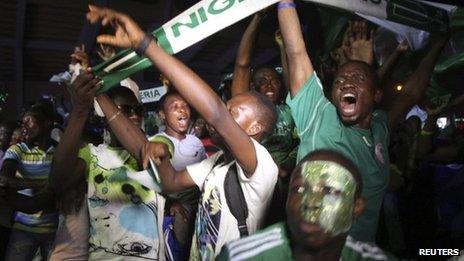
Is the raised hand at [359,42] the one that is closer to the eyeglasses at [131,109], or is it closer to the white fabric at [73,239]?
the eyeglasses at [131,109]

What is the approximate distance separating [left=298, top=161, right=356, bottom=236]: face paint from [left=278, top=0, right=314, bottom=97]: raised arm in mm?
723

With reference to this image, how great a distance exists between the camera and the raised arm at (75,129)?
6.81ft

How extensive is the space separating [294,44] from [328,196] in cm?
91

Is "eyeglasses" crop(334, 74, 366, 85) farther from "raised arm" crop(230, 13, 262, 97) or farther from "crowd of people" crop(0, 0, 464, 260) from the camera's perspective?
"raised arm" crop(230, 13, 262, 97)

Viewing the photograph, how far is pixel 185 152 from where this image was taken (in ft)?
9.27

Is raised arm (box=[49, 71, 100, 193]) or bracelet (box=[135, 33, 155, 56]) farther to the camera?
raised arm (box=[49, 71, 100, 193])

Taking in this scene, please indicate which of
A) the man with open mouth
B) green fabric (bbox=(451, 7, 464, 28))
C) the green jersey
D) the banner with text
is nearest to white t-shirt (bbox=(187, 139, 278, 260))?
the green jersey

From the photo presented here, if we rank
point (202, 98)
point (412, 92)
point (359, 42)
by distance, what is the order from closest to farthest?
point (202, 98), point (412, 92), point (359, 42)

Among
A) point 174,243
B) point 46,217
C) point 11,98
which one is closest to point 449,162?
point 174,243

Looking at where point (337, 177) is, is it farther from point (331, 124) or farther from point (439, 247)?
point (439, 247)

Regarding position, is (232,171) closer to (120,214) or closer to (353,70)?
(120,214)

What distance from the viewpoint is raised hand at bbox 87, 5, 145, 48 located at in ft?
5.49

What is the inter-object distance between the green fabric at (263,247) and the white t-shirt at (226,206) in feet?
0.63

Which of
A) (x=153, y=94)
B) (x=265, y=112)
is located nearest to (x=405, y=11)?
(x=265, y=112)
